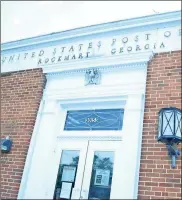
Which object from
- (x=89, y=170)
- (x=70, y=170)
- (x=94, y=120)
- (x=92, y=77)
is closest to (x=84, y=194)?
(x=89, y=170)

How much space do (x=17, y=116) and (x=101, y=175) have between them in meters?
2.42

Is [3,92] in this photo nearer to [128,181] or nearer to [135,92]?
[135,92]

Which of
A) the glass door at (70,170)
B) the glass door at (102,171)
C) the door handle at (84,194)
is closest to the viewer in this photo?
the glass door at (102,171)

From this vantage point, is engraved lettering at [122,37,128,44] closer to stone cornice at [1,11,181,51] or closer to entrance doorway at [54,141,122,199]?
stone cornice at [1,11,181,51]

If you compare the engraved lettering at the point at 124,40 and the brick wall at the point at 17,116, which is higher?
the engraved lettering at the point at 124,40

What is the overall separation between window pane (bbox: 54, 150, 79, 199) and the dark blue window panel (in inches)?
22.3

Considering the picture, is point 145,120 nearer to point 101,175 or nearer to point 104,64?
point 101,175

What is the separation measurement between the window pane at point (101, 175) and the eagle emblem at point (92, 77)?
147 centimetres

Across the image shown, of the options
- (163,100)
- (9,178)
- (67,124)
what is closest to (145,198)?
(163,100)

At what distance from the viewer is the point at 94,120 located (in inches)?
242

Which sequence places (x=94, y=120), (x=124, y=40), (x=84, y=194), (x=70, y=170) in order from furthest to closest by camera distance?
(x=124, y=40)
(x=94, y=120)
(x=70, y=170)
(x=84, y=194)

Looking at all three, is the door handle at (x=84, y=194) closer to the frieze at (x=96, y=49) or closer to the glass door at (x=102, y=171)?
the glass door at (x=102, y=171)

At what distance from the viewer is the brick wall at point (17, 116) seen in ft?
20.2

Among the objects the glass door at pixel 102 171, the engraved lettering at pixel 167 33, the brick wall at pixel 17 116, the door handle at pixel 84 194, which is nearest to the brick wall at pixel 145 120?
the brick wall at pixel 17 116
